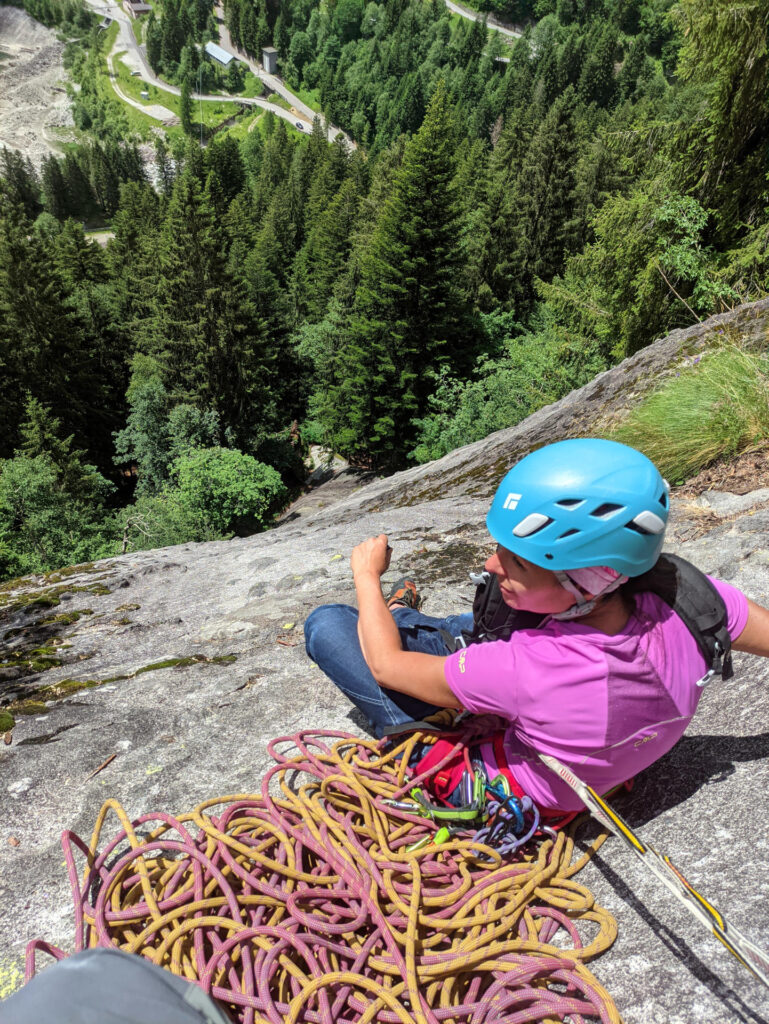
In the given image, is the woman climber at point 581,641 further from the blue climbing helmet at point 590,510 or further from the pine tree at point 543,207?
the pine tree at point 543,207

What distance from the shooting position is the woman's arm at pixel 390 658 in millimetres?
1903

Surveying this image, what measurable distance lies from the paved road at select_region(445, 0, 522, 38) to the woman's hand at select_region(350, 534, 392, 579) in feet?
539

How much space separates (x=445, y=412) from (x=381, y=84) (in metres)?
114

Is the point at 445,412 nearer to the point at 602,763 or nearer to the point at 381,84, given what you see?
the point at 602,763

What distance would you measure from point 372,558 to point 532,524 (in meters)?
0.74

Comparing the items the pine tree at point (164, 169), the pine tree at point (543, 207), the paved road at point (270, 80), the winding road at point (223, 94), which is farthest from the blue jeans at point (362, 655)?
the paved road at point (270, 80)

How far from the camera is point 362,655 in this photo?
2457 mm

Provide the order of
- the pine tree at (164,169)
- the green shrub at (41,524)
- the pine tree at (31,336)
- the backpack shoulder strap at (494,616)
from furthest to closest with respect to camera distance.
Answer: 1. the pine tree at (164,169)
2. the pine tree at (31,336)
3. the green shrub at (41,524)
4. the backpack shoulder strap at (494,616)

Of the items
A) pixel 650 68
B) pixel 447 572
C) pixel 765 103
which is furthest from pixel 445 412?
pixel 650 68

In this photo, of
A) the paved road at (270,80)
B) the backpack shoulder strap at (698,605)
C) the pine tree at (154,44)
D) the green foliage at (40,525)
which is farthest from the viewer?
the pine tree at (154,44)

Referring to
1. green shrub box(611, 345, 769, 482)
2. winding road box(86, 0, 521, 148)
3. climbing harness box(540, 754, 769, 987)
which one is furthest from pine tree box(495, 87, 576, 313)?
winding road box(86, 0, 521, 148)

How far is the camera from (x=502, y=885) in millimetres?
1913

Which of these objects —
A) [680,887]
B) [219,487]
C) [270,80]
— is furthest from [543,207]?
[270,80]

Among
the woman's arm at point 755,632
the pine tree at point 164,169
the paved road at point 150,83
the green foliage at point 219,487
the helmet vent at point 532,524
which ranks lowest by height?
the pine tree at point 164,169
